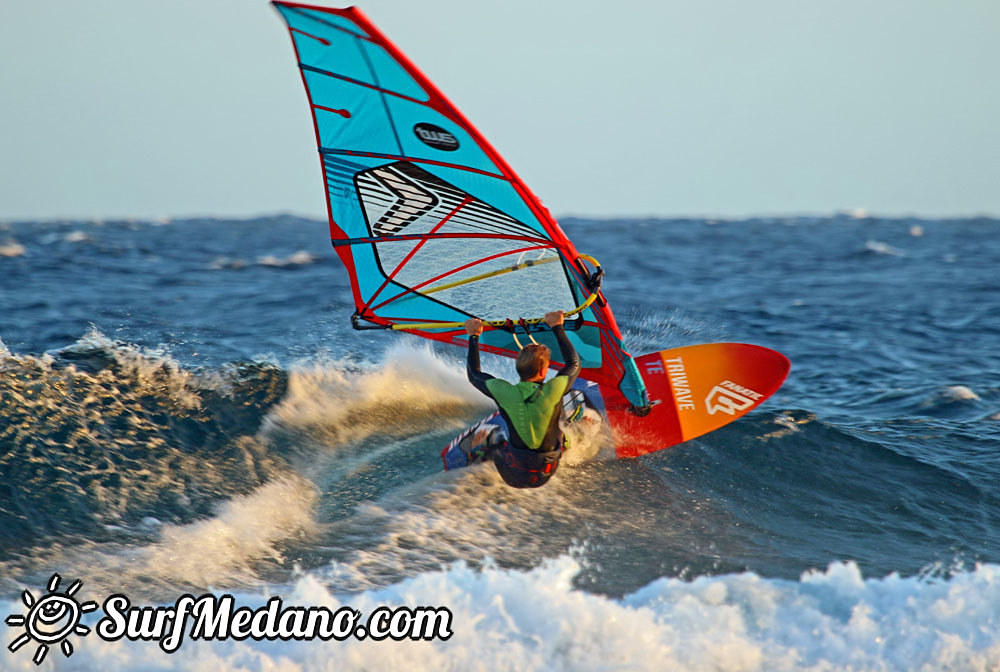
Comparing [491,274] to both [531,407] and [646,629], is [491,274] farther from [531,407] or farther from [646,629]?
[646,629]

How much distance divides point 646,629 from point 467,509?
5.28ft

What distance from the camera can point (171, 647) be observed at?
3689 mm

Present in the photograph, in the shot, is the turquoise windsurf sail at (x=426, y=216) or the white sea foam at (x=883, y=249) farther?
the white sea foam at (x=883, y=249)

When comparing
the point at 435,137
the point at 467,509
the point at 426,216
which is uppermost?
the point at 435,137

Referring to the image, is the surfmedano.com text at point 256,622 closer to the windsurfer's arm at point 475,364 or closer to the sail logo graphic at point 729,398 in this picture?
the windsurfer's arm at point 475,364

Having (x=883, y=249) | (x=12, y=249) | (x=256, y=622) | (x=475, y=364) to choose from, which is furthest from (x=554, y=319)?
(x=883, y=249)

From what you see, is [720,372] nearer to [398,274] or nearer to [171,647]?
[398,274]

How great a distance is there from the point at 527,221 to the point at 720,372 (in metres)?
2.16

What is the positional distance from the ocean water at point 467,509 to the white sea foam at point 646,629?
0.6 inches

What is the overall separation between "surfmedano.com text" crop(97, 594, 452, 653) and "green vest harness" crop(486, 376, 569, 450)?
1254mm

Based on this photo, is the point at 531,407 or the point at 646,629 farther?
the point at 531,407

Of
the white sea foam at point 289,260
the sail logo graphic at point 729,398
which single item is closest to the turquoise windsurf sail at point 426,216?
the sail logo graphic at point 729,398

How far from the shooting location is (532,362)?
485cm

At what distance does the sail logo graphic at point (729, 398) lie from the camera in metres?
6.15
